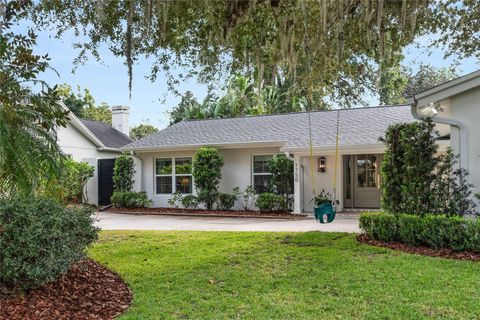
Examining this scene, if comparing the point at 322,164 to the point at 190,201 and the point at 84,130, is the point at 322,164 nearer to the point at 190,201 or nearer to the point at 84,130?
the point at 190,201

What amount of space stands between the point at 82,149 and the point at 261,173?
31.1 ft

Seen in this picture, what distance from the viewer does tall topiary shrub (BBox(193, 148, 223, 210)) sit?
15383 millimetres

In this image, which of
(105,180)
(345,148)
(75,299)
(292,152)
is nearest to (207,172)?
(292,152)

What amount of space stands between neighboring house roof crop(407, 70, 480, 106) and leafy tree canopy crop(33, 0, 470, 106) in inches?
37.1

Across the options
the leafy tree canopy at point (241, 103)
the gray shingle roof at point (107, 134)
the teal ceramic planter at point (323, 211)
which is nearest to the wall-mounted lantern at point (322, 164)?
the teal ceramic planter at point (323, 211)

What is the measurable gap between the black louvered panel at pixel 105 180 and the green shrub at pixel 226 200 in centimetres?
584

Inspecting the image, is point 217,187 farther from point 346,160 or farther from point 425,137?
point 425,137

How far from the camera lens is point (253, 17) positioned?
6.95 meters

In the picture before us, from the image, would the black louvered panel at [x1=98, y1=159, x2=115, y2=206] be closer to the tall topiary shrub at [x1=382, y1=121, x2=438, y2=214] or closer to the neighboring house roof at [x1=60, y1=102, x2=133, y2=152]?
the neighboring house roof at [x1=60, y1=102, x2=133, y2=152]

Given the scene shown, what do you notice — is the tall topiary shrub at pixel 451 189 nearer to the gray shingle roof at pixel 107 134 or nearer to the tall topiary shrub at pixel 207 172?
the tall topiary shrub at pixel 207 172

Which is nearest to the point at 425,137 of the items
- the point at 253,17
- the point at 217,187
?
the point at 253,17

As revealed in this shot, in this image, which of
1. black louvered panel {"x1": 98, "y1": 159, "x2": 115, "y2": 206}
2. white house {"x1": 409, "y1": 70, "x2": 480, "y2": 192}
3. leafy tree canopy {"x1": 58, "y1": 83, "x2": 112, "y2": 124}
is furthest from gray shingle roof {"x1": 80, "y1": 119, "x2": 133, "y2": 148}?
white house {"x1": 409, "y1": 70, "x2": 480, "y2": 192}

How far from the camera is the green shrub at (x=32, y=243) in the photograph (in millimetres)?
4715

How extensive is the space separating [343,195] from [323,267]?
919 centimetres
